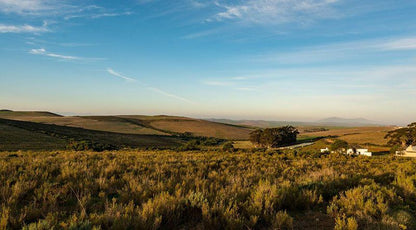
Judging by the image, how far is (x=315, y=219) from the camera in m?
5.01

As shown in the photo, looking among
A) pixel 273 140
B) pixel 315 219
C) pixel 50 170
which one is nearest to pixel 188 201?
pixel 315 219

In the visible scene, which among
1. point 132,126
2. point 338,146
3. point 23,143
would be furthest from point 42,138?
point 132,126

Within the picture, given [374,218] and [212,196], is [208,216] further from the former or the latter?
[374,218]

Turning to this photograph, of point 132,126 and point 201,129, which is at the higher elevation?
point 132,126

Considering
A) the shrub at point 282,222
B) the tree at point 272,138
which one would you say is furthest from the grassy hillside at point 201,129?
the shrub at point 282,222

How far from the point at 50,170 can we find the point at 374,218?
1009cm

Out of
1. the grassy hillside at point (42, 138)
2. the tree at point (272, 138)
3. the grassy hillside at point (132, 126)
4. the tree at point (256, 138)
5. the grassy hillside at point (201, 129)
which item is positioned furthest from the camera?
the grassy hillside at point (201, 129)

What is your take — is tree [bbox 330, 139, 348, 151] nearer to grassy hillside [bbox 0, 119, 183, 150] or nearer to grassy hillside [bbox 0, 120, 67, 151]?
grassy hillside [bbox 0, 119, 183, 150]

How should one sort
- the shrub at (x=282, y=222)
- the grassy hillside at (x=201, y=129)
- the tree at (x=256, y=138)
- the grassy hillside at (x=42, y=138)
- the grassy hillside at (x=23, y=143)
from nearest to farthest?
the shrub at (x=282, y=222), the grassy hillside at (x=23, y=143), the grassy hillside at (x=42, y=138), the tree at (x=256, y=138), the grassy hillside at (x=201, y=129)

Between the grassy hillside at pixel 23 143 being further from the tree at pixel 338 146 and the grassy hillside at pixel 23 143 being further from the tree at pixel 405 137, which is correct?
the tree at pixel 405 137

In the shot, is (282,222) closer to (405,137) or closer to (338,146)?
(338,146)

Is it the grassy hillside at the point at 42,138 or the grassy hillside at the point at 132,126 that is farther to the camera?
the grassy hillside at the point at 132,126

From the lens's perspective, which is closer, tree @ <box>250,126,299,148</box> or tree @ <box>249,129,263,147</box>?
tree @ <box>250,126,299,148</box>

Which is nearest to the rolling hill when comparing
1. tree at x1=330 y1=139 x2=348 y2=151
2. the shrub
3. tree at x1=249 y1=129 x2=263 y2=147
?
tree at x1=249 y1=129 x2=263 y2=147
